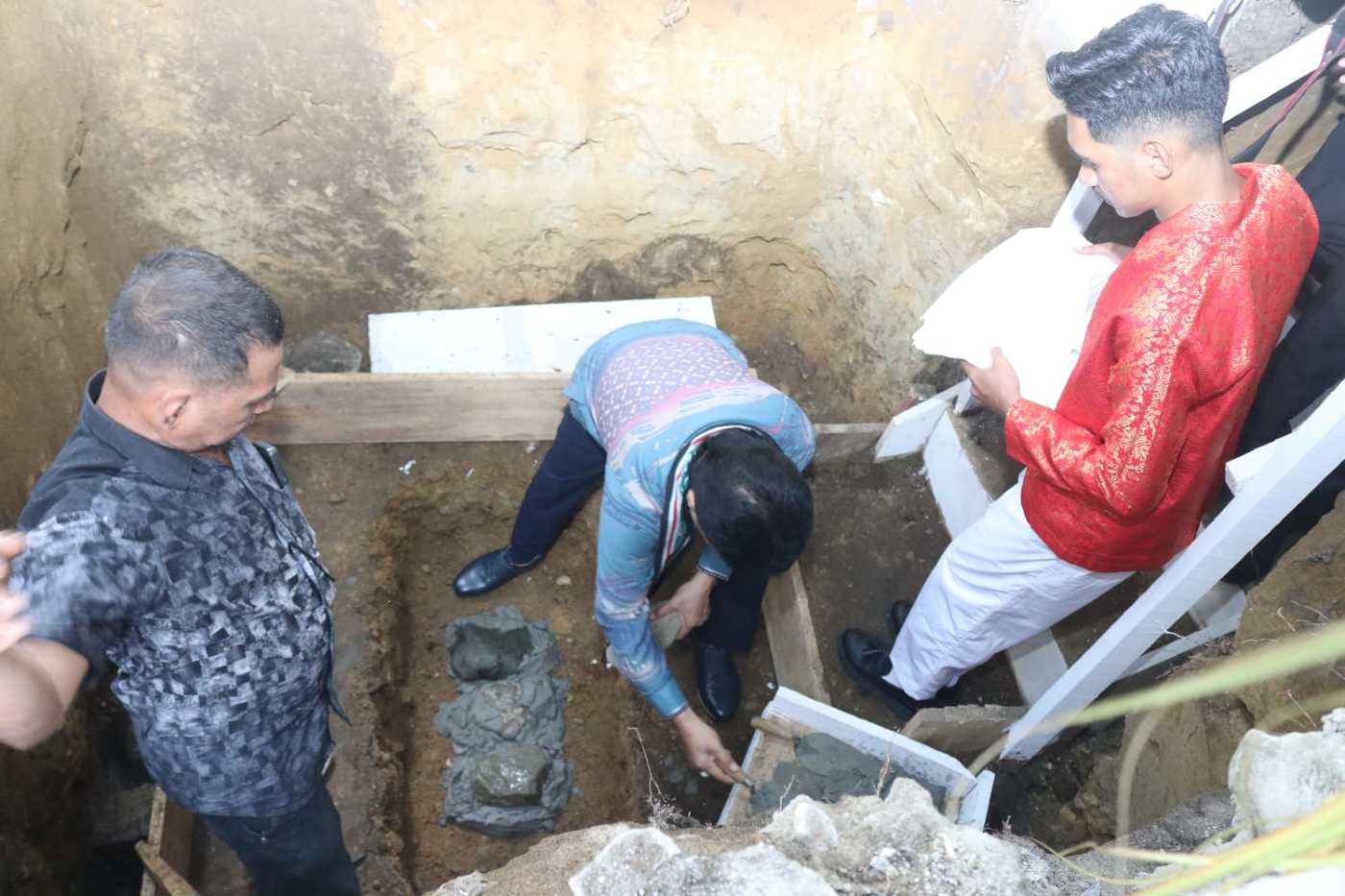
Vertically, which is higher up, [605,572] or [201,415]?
[201,415]

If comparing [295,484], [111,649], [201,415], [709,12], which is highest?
[709,12]

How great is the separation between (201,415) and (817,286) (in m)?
3.28

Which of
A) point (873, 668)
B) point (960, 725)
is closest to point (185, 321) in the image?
point (960, 725)

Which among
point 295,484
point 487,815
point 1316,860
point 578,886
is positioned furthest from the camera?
point 295,484

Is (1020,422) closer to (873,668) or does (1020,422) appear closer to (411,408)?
(873,668)

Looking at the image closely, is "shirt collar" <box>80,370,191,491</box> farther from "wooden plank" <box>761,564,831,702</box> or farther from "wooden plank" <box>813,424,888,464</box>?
"wooden plank" <box>813,424,888,464</box>

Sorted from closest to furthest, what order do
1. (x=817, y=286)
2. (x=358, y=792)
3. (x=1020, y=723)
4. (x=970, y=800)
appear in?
(x=970, y=800)
(x=1020, y=723)
(x=358, y=792)
(x=817, y=286)

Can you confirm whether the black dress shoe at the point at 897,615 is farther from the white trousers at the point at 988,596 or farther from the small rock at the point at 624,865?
the small rock at the point at 624,865

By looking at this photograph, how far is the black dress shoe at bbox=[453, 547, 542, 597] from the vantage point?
3676 millimetres

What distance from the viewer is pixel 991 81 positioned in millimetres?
3145

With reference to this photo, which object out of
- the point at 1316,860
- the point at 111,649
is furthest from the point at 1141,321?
the point at 111,649

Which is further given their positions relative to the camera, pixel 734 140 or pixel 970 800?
pixel 734 140

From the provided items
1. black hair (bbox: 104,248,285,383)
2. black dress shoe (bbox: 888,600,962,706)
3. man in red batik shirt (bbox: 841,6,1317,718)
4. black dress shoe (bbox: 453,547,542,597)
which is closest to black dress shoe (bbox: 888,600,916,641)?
black dress shoe (bbox: 888,600,962,706)

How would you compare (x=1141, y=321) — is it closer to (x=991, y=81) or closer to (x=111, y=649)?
(x=991, y=81)
